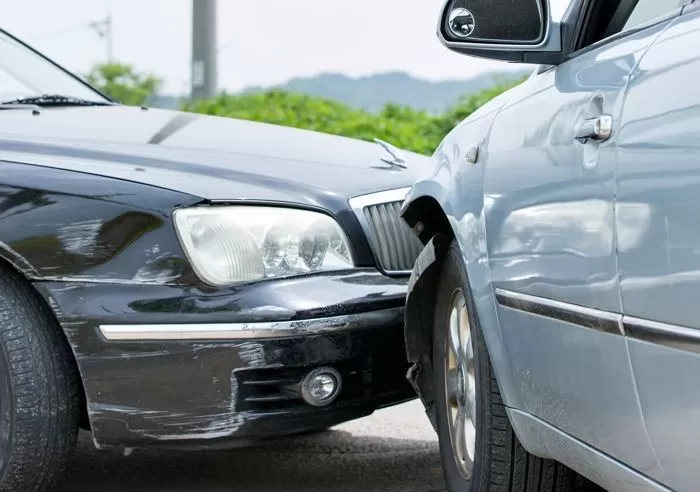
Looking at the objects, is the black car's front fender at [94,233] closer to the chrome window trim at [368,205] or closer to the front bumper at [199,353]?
the front bumper at [199,353]

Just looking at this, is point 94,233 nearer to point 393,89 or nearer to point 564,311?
point 564,311

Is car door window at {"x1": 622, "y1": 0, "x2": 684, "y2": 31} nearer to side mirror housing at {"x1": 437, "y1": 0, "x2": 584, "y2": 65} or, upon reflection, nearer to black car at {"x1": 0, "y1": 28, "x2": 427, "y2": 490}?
side mirror housing at {"x1": 437, "y1": 0, "x2": 584, "y2": 65}

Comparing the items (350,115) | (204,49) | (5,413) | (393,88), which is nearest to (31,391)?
(5,413)

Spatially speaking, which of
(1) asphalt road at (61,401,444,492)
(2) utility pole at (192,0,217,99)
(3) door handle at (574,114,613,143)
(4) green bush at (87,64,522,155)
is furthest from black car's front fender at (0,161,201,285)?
(2) utility pole at (192,0,217,99)

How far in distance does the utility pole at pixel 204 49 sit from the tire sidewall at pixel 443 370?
9.47 metres

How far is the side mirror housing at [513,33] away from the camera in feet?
8.77

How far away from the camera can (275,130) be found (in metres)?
4.50

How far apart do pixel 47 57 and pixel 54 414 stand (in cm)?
230

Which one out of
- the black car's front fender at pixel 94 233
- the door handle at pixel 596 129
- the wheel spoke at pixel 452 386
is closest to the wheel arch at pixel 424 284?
the wheel spoke at pixel 452 386

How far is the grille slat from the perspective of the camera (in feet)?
12.0

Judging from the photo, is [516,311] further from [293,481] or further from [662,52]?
[293,481]

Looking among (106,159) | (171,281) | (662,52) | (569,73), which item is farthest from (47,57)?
(662,52)

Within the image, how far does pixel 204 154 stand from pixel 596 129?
1.76 meters

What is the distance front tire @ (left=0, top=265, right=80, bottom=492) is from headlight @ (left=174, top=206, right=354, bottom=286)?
47 centimetres
